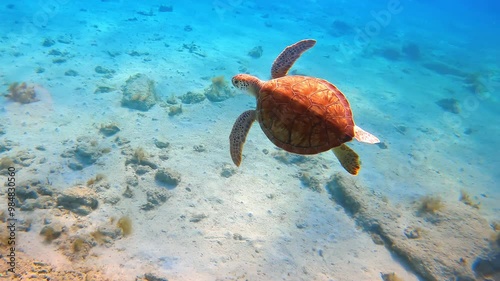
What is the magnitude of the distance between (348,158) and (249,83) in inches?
88.4

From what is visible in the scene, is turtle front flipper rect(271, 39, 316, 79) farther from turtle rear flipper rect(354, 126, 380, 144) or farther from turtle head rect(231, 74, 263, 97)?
turtle rear flipper rect(354, 126, 380, 144)

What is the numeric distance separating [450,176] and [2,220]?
1205cm

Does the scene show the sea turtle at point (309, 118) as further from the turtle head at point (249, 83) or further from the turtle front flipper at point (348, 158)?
the turtle head at point (249, 83)

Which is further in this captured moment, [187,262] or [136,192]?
[136,192]

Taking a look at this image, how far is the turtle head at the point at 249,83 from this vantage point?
4.80m

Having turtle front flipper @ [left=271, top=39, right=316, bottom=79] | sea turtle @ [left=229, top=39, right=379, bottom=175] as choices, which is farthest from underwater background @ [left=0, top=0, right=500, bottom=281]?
turtle front flipper @ [left=271, top=39, right=316, bottom=79]

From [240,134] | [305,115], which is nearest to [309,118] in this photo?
[305,115]

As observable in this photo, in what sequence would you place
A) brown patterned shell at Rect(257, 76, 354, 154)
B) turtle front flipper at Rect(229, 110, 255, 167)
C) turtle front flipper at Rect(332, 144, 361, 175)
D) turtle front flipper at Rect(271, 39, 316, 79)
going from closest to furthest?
brown patterned shell at Rect(257, 76, 354, 154), turtle front flipper at Rect(332, 144, 361, 175), turtle front flipper at Rect(229, 110, 255, 167), turtle front flipper at Rect(271, 39, 316, 79)

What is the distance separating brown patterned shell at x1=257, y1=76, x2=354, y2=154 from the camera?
365 cm

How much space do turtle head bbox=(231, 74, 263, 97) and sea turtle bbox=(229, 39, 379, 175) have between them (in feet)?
1.73

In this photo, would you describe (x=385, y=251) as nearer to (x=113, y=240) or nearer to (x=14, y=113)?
(x=113, y=240)

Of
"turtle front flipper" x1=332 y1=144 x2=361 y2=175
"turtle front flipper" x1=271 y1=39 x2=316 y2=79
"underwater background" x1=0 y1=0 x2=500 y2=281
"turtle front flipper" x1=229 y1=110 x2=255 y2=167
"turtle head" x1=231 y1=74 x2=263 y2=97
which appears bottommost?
"underwater background" x1=0 y1=0 x2=500 y2=281

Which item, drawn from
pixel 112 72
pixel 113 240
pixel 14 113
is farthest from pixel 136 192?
pixel 112 72

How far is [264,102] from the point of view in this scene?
4188mm
